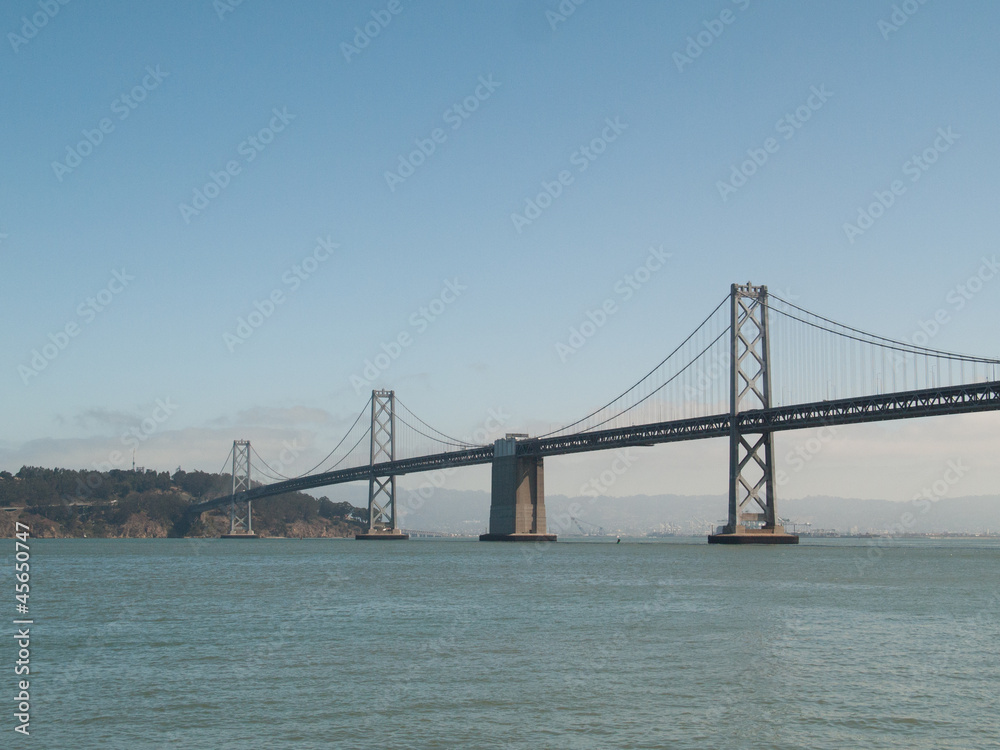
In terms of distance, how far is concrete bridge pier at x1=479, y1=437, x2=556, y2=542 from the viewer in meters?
79.4

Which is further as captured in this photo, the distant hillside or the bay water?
the distant hillside

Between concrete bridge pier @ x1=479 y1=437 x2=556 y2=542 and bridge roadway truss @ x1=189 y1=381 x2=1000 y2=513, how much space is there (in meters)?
1.18

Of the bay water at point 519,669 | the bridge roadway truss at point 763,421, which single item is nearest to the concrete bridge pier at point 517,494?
the bridge roadway truss at point 763,421

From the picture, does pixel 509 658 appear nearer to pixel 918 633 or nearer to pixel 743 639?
pixel 743 639

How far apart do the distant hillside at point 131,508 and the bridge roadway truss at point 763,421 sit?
68.7 metres

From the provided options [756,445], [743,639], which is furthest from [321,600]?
[756,445]

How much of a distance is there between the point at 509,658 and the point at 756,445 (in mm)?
47607

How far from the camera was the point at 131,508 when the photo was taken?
490 ft

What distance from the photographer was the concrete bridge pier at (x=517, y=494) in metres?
79.4

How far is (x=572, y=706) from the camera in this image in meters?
12.3

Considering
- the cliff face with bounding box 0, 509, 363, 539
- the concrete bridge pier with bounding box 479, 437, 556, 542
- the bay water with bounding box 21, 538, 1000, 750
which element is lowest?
the cliff face with bounding box 0, 509, 363, 539

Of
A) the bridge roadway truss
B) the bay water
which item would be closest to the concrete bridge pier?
the bridge roadway truss

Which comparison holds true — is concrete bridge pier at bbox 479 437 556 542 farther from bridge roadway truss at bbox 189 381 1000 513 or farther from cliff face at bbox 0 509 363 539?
cliff face at bbox 0 509 363 539

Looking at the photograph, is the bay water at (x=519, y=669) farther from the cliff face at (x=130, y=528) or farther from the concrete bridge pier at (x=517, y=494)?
the cliff face at (x=130, y=528)
